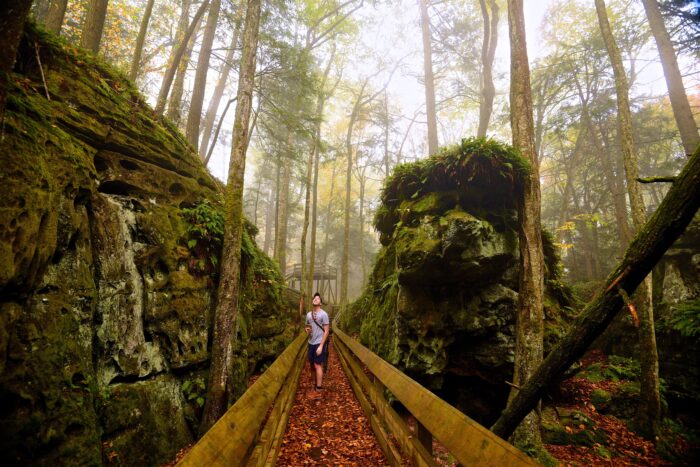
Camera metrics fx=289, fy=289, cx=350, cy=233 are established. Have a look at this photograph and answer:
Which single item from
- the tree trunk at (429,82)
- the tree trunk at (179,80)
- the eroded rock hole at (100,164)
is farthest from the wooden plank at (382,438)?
the tree trunk at (429,82)

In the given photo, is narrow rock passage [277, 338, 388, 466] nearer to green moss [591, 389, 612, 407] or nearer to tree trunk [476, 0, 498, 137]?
green moss [591, 389, 612, 407]

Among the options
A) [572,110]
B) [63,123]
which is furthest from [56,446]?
[572,110]

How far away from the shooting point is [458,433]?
1.97 m

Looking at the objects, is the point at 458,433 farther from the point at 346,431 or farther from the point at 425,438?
the point at 346,431

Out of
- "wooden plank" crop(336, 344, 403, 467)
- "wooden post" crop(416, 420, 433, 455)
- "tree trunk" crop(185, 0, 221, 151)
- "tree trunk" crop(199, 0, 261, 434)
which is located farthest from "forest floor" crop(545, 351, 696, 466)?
"tree trunk" crop(185, 0, 221, 151)

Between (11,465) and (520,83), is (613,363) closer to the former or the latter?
(520,83)

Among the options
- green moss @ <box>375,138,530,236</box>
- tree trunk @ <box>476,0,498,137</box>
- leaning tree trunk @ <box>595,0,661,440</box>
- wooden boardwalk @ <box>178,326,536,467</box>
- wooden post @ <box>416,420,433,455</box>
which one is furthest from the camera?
tree trunk @ <box>476,0,498,137</box>

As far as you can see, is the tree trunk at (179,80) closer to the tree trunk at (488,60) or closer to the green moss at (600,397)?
the tree trunk at (488,60)

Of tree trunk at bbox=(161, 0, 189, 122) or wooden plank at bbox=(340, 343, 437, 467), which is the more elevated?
tree trunk at bbox=(161, 0, 189, 122)

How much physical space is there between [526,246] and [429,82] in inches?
492

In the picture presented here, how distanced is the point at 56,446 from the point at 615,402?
9.38 meters

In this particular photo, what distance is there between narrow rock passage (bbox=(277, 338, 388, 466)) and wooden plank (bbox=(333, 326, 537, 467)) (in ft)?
4.44

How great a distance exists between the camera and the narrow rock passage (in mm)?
3721

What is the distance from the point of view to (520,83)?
5691 millimetres
